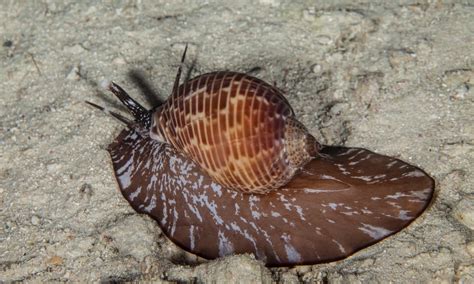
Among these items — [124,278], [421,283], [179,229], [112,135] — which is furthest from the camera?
[112,135]

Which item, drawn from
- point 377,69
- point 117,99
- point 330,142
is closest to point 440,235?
point 330,142

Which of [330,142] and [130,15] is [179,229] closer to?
[330,142]

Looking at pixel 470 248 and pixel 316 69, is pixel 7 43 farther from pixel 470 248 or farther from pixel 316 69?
pixel 470 248

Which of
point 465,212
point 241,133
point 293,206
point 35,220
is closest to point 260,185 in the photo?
point 293,206

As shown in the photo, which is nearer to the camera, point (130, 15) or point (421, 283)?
point (421, 283)

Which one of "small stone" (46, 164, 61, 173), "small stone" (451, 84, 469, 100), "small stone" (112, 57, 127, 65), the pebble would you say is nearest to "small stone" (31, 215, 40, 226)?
"small stone" (46, 164, 61, 173)

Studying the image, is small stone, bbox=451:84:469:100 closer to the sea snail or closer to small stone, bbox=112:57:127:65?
the sea snail

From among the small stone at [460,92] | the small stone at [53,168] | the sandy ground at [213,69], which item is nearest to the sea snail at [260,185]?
the sandy ground at [213,69]
